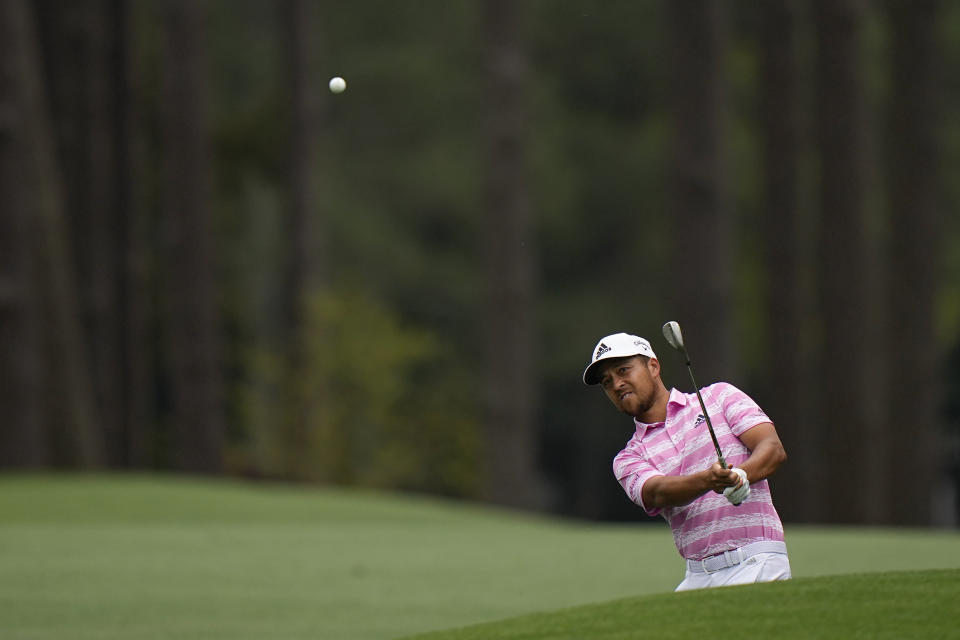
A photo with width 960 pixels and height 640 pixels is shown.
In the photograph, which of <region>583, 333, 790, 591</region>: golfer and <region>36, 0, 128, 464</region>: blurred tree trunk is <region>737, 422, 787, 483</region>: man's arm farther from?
<region>36, 0, 128, 464</region>: blurred tree trunk

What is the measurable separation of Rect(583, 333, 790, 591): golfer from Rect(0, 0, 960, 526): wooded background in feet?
51.9

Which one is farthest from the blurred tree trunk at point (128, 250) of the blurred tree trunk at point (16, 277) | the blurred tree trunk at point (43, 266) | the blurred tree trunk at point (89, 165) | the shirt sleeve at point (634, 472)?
the shirt sleeve at point (634, 472)

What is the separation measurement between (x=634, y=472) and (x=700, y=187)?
1757cm

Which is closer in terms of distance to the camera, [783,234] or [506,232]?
[506,232]

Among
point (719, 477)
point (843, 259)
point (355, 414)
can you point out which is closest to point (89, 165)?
point (355, 414)

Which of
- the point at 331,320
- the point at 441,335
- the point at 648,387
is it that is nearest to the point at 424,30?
the point at 441,335

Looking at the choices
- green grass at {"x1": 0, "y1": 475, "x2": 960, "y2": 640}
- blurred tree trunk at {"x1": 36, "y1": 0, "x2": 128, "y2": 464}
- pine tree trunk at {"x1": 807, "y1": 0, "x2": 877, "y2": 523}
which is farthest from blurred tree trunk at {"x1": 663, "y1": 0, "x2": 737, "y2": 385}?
blurred tree trunk at {"x1": 36, "y1": 0, "x2": 128, "y2": 464}

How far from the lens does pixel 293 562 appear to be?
11391 mm

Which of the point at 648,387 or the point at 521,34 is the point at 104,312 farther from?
the point at 648,387

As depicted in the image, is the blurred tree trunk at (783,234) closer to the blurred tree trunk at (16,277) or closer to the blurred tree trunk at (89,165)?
the blurred tree trunk at (89,165)

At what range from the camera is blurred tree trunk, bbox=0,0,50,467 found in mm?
20234

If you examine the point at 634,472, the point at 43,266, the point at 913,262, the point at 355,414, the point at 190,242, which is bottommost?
the point at 355,414

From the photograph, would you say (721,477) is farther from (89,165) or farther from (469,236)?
(469,236)

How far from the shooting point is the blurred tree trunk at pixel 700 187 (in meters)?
22.7
